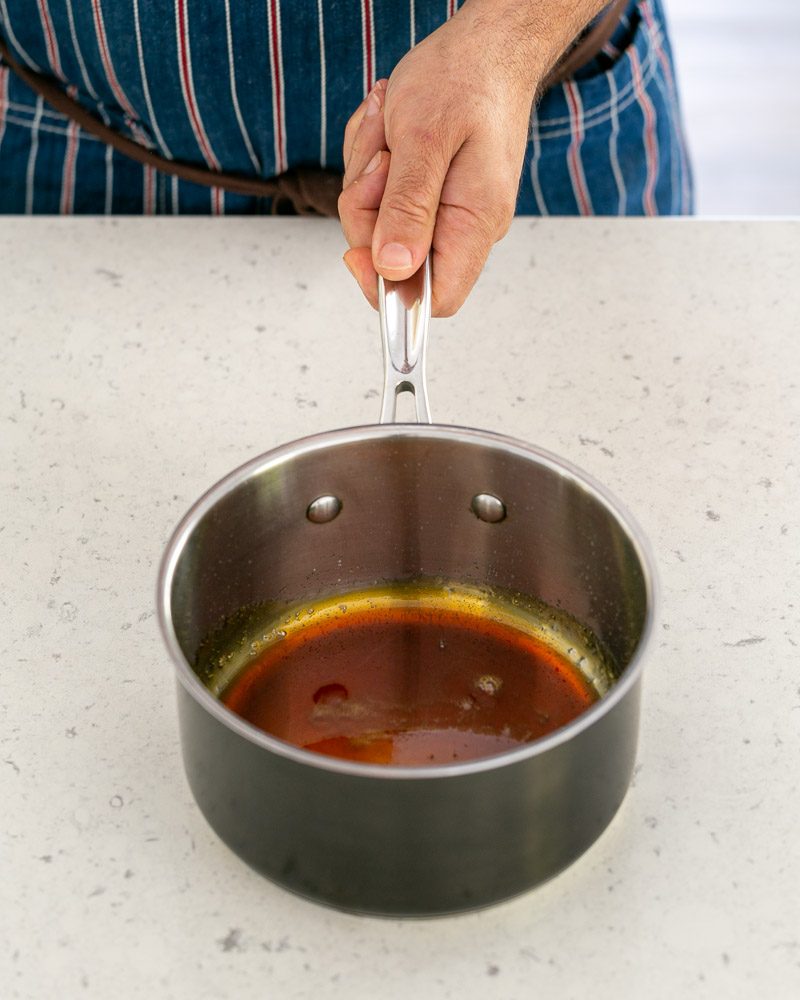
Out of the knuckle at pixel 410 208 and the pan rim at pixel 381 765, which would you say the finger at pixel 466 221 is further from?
the pan rim at pixel 381 765

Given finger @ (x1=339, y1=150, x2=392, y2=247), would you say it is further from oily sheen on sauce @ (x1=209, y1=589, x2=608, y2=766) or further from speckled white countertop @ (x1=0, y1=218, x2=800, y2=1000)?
oily sheen on sauce @ (x1=209, y1=589, x2=608, y2=766)

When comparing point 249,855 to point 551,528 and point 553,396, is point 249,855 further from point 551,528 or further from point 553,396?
point 553,396

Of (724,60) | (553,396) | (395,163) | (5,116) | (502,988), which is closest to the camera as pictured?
(502,988)

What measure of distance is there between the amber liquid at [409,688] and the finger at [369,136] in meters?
0.30

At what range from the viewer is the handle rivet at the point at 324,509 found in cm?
69

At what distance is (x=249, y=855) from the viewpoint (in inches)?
22.3

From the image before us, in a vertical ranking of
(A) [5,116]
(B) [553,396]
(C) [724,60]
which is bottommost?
(C) [724,60]

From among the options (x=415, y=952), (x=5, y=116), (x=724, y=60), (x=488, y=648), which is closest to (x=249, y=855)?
(x=415, y=952)

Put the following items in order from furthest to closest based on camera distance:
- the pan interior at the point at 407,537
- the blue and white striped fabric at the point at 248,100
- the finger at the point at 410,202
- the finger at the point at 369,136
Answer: the blue and white striped fabric at the point at 248,100, the finger at the point at 369,136, the finger at the point at 410,202, the pan interior at the point at 407,537

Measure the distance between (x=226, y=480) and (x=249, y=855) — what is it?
→ 0.59 feet

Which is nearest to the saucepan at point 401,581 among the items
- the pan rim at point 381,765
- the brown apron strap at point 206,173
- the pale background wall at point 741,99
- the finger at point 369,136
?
the pan rim at point 381,765

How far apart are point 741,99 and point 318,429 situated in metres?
2.10

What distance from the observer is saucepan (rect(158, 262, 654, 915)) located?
504 millimetres

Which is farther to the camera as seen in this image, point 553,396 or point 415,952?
point 553,396
